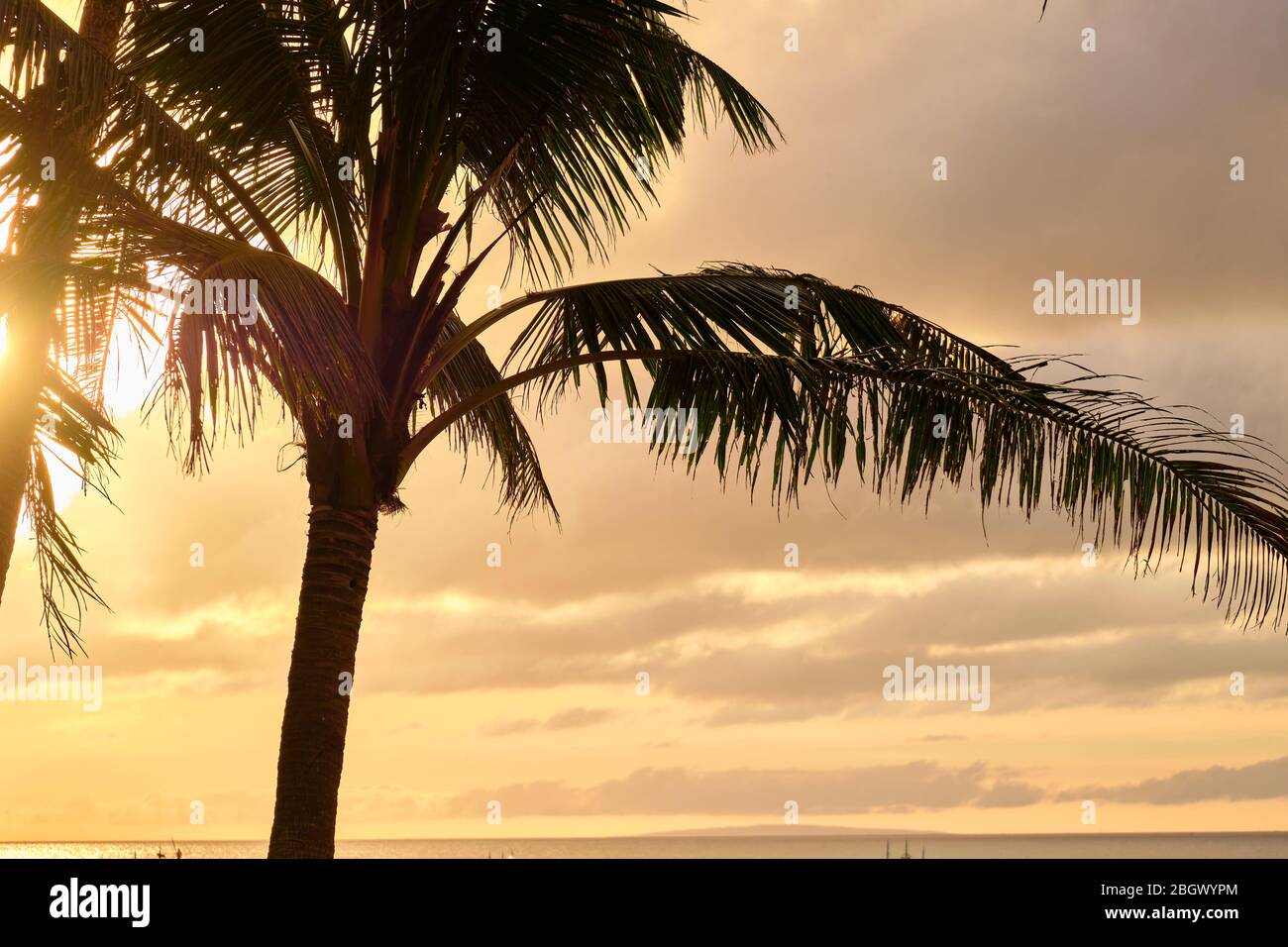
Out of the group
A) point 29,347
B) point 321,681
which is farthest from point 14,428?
point 321,681

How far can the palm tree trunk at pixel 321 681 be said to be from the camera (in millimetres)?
6898

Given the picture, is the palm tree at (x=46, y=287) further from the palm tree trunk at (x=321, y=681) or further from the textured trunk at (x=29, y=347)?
the palm tree trunk at (x=321, y=681)

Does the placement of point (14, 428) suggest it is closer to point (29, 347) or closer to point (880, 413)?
point (29, 347)

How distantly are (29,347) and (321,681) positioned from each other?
2923 mm

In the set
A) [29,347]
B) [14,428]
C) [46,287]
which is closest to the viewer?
[46,287]

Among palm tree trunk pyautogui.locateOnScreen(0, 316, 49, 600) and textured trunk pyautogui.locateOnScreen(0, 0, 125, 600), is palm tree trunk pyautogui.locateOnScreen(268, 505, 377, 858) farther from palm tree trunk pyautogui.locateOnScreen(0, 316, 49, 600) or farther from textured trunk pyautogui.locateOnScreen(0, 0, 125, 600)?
palm tree trunk pyautogui.locateOnScreen(0, 316, 49, 600)

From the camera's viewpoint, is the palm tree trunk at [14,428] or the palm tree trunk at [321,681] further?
the palm tree trunk at [14,428]

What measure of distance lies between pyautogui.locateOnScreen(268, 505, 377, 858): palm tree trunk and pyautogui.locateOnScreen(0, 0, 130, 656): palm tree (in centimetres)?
166

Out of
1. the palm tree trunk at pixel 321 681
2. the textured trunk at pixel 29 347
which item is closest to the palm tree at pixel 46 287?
the textured trunk at pixel 29 347

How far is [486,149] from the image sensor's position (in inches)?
339

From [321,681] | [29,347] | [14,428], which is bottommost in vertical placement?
[321,681]

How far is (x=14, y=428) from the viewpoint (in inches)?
342
